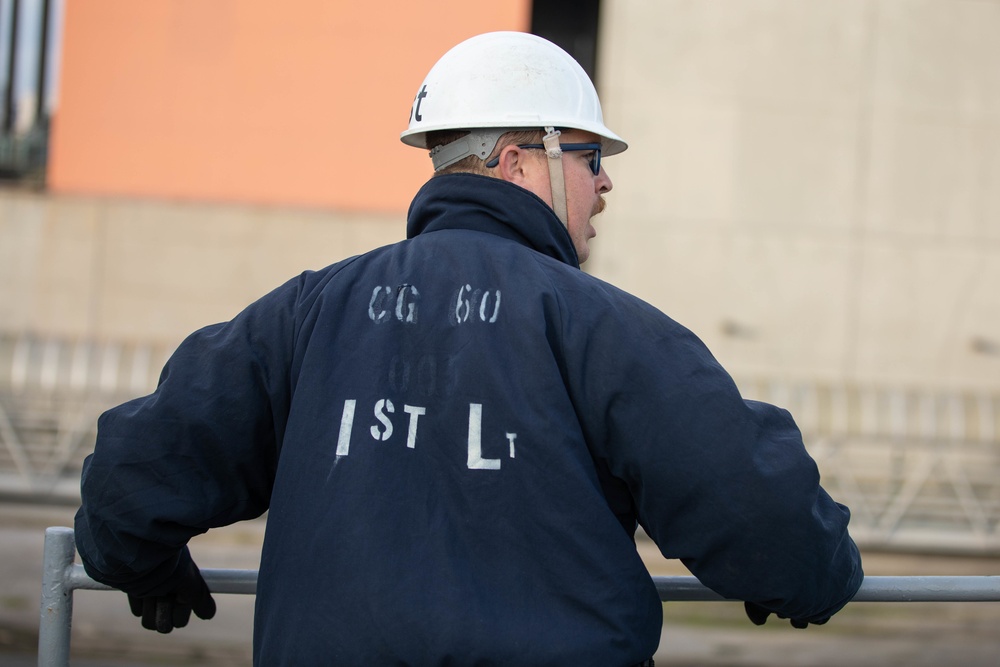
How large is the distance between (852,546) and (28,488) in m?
7.32

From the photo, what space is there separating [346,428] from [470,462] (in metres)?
0.18

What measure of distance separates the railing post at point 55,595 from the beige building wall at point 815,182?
26.5 ft

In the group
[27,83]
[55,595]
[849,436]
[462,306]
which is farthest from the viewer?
[27,83]

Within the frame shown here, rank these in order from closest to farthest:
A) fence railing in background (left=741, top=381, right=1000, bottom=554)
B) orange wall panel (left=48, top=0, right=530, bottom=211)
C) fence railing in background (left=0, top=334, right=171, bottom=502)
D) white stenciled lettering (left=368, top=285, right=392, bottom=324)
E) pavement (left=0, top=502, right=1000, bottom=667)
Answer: white stenciled lettering (left=368, top=285, right=392, bottom=324), pavement (left=0, top=502, right=1000, bottom=667), fence railing in background (left=741, top=381, right=1000, bottom=554), fence railing in background (left=0, top=334, right=171, bottom=502), orange wall panel (left=48, top=0, right=530, bottom=211)

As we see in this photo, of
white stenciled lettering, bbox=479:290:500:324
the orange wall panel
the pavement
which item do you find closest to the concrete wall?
the orange wall panel

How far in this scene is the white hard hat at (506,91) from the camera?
5.32 ft

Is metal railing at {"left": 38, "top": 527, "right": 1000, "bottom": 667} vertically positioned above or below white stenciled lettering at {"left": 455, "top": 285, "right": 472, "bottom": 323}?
below

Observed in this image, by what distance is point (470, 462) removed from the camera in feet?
4.40

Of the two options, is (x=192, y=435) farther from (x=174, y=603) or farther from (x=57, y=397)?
(x=57, y=397)

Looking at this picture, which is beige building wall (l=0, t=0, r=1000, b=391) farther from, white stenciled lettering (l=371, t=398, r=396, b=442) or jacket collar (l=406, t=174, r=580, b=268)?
white stenciled lettering (l=371, t=398, r=396, b=442)

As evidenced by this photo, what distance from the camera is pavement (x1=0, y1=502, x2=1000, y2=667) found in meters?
5.16

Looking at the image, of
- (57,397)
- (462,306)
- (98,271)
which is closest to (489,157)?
(462,306)

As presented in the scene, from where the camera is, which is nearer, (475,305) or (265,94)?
→ (475,305)

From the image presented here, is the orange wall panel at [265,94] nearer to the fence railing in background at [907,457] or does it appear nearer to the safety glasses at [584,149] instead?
the fence railing in background at [907,457]
